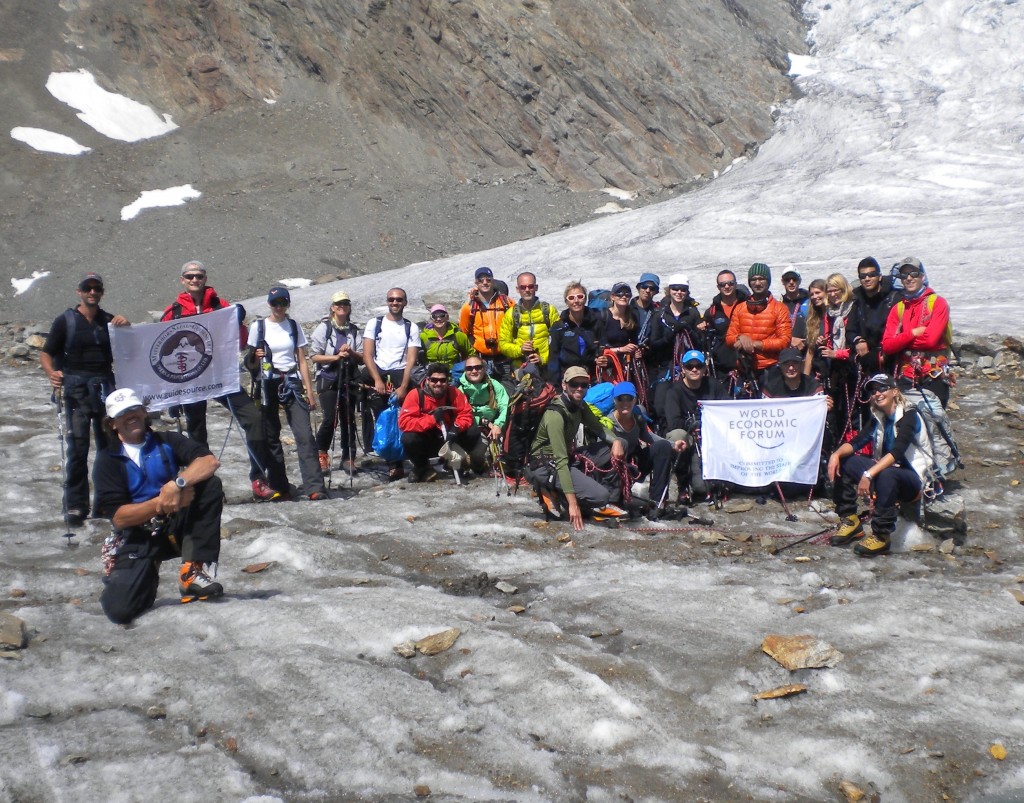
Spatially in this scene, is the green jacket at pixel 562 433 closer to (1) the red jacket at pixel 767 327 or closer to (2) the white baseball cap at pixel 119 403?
(1) the red jacket at pixel 767 327

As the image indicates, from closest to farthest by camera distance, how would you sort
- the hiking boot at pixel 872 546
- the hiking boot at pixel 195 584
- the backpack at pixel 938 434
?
1. the hiking boot at pixel 195 584
2. the hiking boot at pixel 872 546
3. the backpack at pixel 938 434

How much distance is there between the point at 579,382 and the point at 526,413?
740 millimetres

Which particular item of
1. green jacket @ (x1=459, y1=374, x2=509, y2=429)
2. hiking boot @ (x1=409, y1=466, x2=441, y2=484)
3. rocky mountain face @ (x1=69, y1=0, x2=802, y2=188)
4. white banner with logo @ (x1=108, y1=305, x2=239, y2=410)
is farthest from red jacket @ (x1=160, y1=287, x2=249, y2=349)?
rocky mountain face @ (x1=69, y1=0, x2=802, y2=188)

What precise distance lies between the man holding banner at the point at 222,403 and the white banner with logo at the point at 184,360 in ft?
0.23

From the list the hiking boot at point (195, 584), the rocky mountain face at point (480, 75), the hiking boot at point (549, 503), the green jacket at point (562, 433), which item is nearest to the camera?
the hiking boot at point (195, 584)

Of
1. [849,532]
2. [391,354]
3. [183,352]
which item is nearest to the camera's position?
[849,532]

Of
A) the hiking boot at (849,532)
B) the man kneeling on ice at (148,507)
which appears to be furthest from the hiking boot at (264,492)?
the hiking boot at (849,532)

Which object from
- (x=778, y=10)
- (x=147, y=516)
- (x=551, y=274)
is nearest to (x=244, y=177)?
(x=551, y=274)

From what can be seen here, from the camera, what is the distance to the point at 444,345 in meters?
11.4

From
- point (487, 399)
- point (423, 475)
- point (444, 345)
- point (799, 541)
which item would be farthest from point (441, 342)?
point (799, 541)

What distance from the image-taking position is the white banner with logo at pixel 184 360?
955 cm

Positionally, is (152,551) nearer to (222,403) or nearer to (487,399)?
(222,403)

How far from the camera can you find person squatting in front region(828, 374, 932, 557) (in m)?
8.23

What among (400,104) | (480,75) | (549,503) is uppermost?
(480,75)
